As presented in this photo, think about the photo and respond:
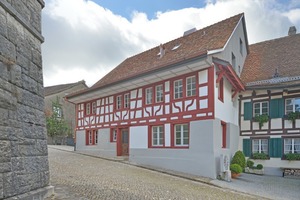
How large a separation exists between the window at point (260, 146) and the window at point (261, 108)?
4.98ft

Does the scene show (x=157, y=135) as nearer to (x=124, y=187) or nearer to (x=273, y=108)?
(x=124, y=187)

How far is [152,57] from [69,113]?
18.4m

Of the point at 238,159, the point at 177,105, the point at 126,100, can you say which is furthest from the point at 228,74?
the point at 126,100

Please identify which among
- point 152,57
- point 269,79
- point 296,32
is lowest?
point 269,79

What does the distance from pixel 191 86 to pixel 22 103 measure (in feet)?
30.9

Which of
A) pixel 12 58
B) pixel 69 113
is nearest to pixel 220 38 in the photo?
pixel 12 58

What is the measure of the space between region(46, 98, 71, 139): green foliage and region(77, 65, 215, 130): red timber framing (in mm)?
11950

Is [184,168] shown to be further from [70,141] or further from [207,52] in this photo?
[70,141]

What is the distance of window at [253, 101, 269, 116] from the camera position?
16.6 m

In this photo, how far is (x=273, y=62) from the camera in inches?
723

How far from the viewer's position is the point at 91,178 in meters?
9.84

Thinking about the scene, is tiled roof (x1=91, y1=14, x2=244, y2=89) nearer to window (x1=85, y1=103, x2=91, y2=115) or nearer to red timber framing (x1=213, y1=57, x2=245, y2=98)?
red timber framing (x1=213, y1=57, x2=245, y2=98)

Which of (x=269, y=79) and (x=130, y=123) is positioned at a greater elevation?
(x=269, y=79)

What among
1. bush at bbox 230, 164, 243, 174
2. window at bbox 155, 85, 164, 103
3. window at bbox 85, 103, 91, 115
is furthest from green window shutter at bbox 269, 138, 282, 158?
window at bbox 85, 103, 91, 115
